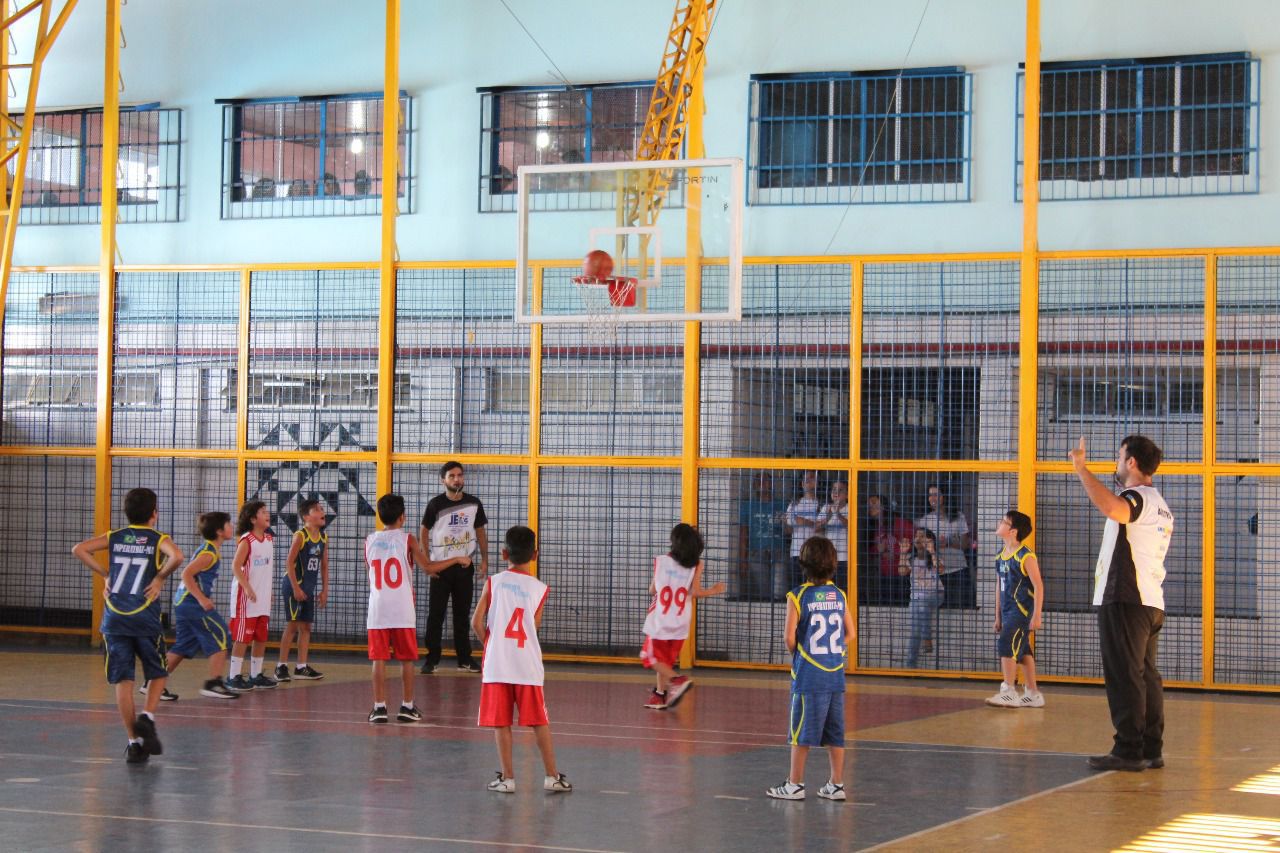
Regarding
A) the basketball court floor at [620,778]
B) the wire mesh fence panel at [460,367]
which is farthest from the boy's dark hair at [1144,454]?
the wire mesh fence panel at [460,367]

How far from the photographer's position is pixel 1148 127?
15.2 m

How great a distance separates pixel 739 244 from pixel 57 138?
1007 cm

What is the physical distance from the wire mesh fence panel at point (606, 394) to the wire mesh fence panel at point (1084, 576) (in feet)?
12.2

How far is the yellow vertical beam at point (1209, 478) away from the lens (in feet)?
43.4

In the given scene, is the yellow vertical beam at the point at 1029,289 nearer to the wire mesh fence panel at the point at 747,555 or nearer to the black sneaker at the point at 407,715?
the wire mesh fence panel at the point at 747,555

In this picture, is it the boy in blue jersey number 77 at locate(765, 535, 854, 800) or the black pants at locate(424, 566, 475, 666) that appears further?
the black pants at locate(424, 566, 475, 666)

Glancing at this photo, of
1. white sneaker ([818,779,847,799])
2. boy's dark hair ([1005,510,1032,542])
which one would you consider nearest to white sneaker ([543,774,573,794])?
white sneaker ([818,779,847,799])

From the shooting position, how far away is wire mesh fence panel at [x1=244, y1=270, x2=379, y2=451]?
630 inches

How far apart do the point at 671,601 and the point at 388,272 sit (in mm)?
5520

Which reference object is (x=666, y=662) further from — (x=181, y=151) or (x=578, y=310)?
(x=181, y=151)

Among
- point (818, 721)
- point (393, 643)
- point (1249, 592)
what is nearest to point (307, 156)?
point (393, 643)

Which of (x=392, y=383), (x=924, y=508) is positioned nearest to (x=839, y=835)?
A: (x=924, y=508)

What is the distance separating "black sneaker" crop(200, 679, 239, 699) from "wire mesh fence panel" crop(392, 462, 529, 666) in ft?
11.4

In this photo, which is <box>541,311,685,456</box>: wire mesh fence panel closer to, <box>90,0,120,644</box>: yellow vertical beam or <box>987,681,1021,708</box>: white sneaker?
<box>987,681,1021,708</box>: white sneaker
